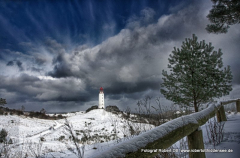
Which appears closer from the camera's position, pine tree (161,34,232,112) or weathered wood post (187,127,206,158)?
weathered wood post (187,127,206,158)

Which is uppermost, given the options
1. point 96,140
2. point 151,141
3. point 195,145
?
point 151,141

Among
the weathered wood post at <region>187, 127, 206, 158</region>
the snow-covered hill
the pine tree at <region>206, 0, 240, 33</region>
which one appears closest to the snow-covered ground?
the snow-covered hill

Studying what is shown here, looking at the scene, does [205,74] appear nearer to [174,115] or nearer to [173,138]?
[174,115]

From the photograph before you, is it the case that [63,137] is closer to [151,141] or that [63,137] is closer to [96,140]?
[96,140]

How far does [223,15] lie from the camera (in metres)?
7.27

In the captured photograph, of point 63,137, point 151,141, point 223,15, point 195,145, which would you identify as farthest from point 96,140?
point 223,15

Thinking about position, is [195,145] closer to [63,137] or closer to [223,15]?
[223,15]

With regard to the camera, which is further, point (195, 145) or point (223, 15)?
point (223, 15)

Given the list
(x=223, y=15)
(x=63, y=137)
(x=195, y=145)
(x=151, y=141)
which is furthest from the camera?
(x=63, y=137)

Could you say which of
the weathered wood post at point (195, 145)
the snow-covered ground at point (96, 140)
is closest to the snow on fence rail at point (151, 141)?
the snow-covered ground at point (96, 140)

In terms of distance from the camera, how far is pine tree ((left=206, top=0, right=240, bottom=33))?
265 inches

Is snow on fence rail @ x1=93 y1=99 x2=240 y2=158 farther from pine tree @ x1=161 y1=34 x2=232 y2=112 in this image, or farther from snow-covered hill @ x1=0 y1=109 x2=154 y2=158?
pine tree @ x1=161 y1=34 x2=232 y2=112

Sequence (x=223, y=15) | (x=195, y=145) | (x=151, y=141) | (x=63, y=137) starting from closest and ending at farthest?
(x=151, y=141) → (x=195, y=145) → (x=223, y=15) → (x=63, y=137)

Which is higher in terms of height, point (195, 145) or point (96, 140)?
point (195, 145)
